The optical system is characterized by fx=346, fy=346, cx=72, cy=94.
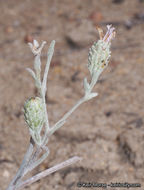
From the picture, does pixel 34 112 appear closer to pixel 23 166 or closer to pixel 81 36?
pixel 23 166

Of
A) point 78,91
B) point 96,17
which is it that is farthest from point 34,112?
point 96,17

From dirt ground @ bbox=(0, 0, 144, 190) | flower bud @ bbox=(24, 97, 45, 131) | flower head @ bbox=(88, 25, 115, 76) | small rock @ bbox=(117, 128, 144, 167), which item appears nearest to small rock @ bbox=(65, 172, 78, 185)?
dirt ground @ bbox=(0, 0, 144, 190)

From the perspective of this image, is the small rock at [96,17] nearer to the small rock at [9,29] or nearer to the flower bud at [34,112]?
the small rock at [9,29]

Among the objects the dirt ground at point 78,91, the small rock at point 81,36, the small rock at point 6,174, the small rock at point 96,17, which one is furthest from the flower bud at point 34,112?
the small rock at point 96,17

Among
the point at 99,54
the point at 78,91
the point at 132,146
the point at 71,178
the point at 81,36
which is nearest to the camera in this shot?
the point at 99,54

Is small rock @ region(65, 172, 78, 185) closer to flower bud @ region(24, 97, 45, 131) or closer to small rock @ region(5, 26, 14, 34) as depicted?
flower bud @ region(24, 97, 45, 131)

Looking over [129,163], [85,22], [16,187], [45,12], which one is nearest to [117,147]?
[129,163]
